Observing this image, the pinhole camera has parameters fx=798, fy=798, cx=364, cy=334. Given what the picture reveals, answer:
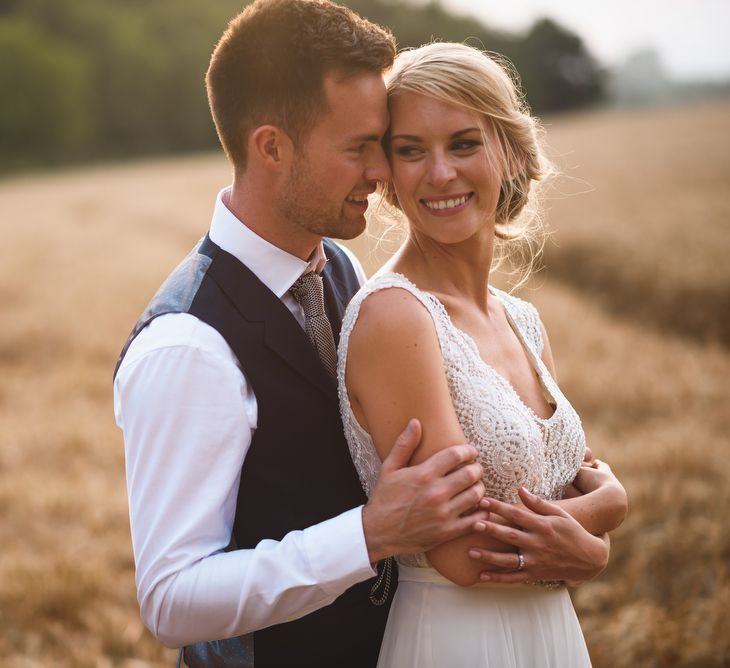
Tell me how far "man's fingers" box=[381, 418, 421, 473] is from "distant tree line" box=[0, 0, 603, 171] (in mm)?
52076

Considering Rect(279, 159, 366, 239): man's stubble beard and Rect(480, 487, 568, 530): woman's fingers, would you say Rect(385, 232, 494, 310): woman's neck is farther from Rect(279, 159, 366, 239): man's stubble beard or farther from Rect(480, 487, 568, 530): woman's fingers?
Rect(480, 487, 568, 530): woman's fingers

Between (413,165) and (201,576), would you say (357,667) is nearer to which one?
(201,576)

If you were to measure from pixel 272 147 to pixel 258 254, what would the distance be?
364 millimetres

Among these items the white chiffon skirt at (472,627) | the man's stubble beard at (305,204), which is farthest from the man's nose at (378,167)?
the white chiffon skirt at (472,627)

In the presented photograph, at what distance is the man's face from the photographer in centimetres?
241

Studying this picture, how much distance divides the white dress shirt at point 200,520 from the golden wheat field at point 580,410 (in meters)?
1.69

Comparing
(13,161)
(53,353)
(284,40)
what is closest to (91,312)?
(53,353)

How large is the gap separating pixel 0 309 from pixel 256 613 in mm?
11345

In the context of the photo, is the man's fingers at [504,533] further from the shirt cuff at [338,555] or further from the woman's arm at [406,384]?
the shirt cuff at [338,555]

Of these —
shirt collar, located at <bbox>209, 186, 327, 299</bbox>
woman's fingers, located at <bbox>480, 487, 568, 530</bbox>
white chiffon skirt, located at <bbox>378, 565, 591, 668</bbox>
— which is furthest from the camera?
shirt collar, located at <bbox>209, 186, 327, 299</bbox>

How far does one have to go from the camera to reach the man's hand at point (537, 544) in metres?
2.09

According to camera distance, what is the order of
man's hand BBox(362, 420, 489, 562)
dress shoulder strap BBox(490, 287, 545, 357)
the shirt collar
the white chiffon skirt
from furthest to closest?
dress shoulder strap BBox(490, 287, 545, 357) < the shirt collar < the white chiffon skirt < man's hand BBox(362, 420, 489, 562)

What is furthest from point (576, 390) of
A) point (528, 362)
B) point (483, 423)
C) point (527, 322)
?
point (483, 423)

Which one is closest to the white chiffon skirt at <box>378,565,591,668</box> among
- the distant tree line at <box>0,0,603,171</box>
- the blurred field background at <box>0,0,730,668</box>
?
the blurred field background at <box>0,0,730,668</box>
